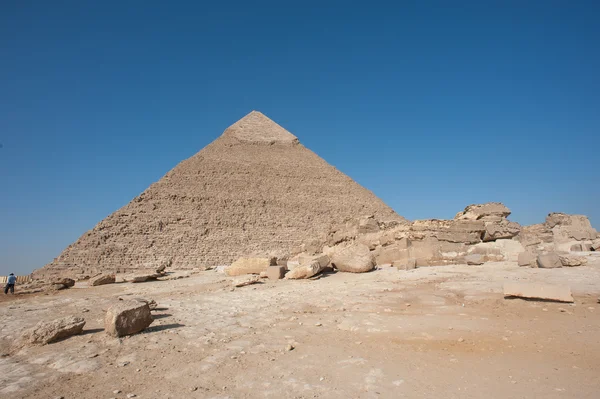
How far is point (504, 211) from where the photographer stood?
7777 millimetres

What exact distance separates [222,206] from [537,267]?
124 ft

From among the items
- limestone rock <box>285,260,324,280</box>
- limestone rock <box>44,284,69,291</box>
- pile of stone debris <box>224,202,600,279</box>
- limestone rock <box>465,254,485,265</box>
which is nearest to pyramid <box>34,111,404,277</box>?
limestone rock <box>44,284,69,291</box>

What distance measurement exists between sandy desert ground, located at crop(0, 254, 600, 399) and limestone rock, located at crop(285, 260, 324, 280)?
2.20 m

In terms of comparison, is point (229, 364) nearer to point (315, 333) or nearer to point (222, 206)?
point (315, 333)

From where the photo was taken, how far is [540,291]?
396 cm

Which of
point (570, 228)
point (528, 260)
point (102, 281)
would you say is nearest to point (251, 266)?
point (102, 281)

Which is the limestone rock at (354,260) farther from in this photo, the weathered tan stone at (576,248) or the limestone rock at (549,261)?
the weathered tan stone at (576,248)

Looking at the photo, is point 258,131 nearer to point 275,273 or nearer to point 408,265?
point 275,273

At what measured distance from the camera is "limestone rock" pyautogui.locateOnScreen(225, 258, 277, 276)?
30.7 ft

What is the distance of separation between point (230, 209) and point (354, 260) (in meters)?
34.9

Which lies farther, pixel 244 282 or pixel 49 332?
pixel 244 282

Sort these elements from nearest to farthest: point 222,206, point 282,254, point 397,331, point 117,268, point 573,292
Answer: point 397,331
point 573,292
point 117,268
point 282,254
point 222,206

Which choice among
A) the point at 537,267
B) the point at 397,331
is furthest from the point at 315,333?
the point at 537,267

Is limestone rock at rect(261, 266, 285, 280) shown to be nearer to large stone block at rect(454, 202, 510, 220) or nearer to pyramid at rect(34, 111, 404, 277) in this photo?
large stone block at rect(454, 202, 510, 220)
